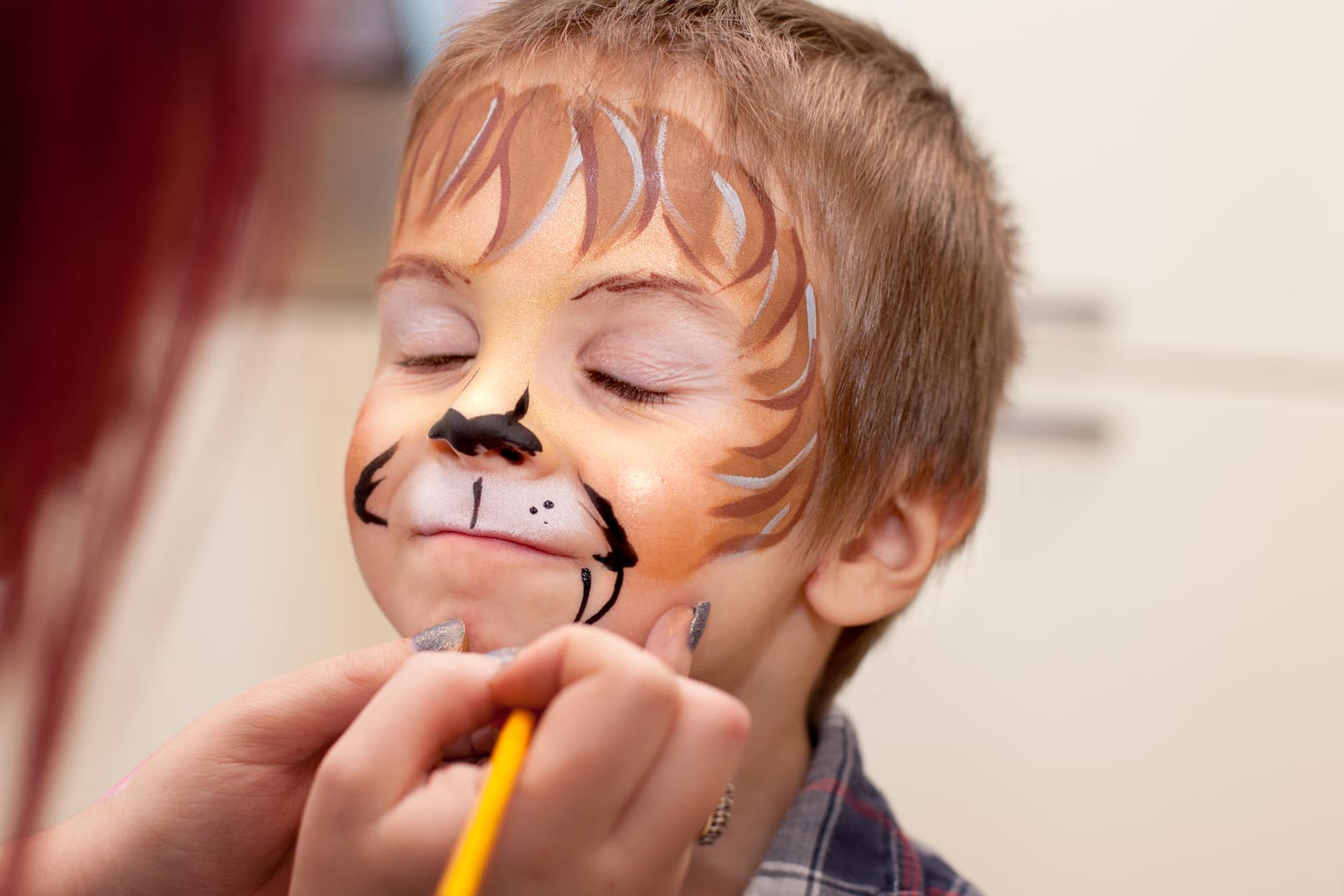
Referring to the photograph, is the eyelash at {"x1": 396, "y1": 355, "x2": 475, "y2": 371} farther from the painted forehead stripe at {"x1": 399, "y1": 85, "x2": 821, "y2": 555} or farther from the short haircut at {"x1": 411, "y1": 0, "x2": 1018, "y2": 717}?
the short haircut at {"x1": 411, "y1": 0, "x2": 1018, "y2": 717}

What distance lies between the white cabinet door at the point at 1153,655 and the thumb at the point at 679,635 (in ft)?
2.00

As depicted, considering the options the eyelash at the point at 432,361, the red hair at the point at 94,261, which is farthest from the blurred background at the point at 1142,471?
the red hair at the point at 94,261

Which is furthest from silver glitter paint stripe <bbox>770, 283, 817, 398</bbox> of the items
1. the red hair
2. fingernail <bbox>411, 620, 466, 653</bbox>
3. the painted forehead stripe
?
the red hair

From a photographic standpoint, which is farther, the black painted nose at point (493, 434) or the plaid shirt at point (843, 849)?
the plaid shirt at point (843, 849)

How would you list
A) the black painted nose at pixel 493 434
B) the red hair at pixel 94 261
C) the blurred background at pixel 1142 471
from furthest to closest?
the blurred background at pixel 1142 471 → the black painted nose at pixel 493 434 → the red hair at pixel 94 261

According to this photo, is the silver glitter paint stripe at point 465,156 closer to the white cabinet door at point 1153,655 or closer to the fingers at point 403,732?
the fingers at point 403,732

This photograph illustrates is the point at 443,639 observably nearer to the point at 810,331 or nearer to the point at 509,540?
the point at 509,540

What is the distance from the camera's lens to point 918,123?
0.79 meters


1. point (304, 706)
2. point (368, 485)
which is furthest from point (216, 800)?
point (368, 485)

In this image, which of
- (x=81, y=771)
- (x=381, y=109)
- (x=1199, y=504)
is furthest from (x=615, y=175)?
(x=81, y=771)

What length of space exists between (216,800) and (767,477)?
35 cm

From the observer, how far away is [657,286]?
2.07 ft

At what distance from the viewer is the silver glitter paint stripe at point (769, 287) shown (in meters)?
0.65

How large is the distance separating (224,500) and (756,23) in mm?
882
